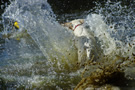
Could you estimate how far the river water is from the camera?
8.15 ft

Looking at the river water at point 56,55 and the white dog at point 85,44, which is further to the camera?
the white dog at point 85,44

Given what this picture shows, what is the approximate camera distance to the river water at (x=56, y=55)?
2.48 meters

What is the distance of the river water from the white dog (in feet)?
0.45

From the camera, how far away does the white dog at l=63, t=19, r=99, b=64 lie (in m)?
3.56

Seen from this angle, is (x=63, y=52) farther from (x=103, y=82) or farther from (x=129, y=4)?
(x=129, y=4)

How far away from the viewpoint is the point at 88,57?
3.49 meters

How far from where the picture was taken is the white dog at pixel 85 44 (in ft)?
11.7

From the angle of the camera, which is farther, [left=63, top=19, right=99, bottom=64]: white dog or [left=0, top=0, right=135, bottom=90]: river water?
[left=63, top=19, right=99, bottom=64]: white dog

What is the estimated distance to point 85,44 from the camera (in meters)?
3.75

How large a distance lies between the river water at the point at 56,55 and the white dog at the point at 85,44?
14 cm

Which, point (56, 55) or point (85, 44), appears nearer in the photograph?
point (85, 44)

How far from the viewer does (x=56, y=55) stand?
3980 millimetres

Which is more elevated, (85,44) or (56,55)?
(85,44)

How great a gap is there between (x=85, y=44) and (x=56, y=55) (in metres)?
0.72
